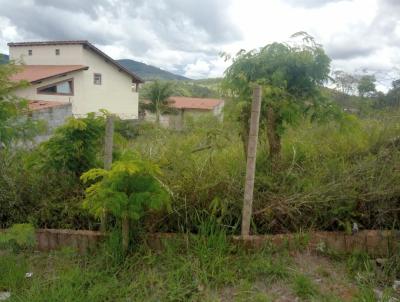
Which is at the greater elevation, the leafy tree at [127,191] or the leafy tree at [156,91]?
the leafy tree at [156,91]

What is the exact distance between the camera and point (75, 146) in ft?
10.8

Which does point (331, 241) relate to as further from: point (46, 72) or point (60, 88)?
point (46, 72)

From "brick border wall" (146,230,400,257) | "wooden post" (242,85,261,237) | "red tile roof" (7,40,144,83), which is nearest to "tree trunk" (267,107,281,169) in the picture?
"wooden post" (242,85,261,237)

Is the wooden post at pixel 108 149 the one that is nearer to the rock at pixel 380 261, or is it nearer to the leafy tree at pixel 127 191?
the leafy tree at pixel 127 191

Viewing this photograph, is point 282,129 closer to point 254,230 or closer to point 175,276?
point 254,230

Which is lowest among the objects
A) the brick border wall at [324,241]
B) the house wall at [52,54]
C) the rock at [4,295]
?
the rock at [4,295]

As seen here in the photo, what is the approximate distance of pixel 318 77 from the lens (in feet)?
11.1

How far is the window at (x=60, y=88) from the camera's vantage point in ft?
60.4

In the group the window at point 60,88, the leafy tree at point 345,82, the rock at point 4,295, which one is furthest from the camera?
the window at point 60,88

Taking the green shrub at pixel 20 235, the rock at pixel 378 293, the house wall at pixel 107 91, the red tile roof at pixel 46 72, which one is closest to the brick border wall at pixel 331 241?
the rock at pixel 378 293

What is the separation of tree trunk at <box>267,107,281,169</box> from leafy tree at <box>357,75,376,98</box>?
1.97 meters

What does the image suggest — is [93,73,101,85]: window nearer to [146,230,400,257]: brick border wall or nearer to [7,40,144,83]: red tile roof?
[7,40,144,83]: red tile roof

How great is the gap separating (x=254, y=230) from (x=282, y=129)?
3.63ft

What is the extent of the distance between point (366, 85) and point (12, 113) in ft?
15.0
